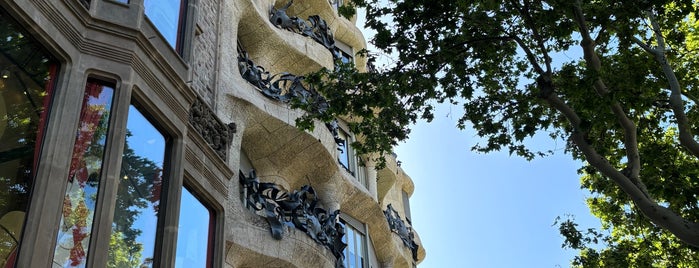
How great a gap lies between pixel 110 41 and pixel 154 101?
0.93m

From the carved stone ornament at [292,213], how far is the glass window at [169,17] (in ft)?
12.2

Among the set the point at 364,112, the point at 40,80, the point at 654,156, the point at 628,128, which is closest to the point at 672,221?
the point at 628,128

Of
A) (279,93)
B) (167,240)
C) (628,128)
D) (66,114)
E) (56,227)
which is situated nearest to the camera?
(56,227)

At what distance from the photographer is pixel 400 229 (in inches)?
874

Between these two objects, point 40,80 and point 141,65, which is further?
point 141,65

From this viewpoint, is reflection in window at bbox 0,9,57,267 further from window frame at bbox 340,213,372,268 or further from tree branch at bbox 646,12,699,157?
window frame at bbox 340,213,372,268

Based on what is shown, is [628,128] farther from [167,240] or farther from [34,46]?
[34,46]

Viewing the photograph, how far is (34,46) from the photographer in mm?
7793

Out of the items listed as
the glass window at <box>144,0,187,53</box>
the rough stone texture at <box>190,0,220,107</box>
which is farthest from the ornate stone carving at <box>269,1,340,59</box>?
the glass window at <box>144,0,187,53</box>

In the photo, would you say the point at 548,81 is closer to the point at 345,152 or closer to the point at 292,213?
the point at 292,213

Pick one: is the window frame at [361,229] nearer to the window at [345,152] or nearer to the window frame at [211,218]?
the window at [345,152]

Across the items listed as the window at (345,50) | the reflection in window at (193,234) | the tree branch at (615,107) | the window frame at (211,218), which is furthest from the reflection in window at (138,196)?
the window at (345,50)

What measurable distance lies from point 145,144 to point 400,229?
14.1 metres

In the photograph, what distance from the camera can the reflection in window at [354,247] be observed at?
17.8 metres
